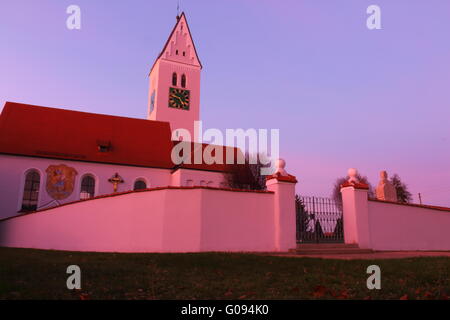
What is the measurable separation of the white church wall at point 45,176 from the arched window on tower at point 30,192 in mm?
286

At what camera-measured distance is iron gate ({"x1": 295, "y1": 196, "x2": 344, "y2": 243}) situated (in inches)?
561

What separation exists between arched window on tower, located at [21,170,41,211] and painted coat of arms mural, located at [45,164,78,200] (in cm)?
81

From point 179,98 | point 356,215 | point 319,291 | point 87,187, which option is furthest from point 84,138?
point 319,291

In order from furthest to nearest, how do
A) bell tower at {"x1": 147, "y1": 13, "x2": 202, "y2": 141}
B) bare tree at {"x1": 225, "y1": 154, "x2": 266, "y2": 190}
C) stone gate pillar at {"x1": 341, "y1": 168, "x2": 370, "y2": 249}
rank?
bell tower at {"x1": 147, "y1": 13, "x2": 202, "y2": 141}, bare tree at {"x1": 225, "y1": 154, "x2": 266, "y2": 190}, stone gate pillar at {"x1": 341, "y1": 168, "x2": 370, "y2": 249}

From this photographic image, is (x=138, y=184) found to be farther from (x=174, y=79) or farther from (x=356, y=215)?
(x=356, y=215)

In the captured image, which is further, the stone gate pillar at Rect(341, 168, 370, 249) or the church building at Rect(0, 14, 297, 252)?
the stone gate pillar at Rect(341, 168, 370, 249)

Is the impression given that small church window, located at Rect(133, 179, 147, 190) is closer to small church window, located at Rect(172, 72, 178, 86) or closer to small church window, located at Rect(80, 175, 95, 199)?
small church window, located at Rect(80, 175, 95, 199)

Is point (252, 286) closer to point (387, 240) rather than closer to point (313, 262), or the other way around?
point (313, 262)

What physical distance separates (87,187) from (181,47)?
25.6 m

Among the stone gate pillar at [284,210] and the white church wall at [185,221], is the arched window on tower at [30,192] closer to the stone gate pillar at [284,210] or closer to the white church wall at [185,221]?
the white church wall at [185,221]

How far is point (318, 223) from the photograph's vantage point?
1457 centimetres

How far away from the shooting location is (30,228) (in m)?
17.8

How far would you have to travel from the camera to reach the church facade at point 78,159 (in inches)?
1048

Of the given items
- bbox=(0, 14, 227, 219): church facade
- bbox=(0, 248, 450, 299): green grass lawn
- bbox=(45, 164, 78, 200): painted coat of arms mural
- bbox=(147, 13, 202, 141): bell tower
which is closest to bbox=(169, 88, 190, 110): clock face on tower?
bbox=(147, 13, 202, 141): bell tower
